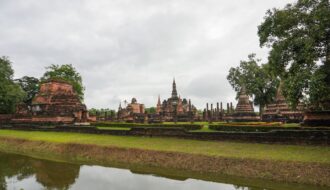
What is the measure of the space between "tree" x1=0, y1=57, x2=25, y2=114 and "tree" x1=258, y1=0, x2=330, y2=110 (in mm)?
41870

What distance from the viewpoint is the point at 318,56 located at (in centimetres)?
1658

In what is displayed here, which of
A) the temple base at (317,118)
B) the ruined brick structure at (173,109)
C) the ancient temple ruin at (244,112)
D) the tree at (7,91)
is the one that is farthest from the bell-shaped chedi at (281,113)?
the tree at (7,91)

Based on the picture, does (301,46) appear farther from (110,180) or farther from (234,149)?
(110,180)

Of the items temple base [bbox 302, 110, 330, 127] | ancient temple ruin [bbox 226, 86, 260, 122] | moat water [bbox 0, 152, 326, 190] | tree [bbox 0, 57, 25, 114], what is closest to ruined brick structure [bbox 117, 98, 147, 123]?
ancient temple ruin [bbox 226, 86, 260, 122]

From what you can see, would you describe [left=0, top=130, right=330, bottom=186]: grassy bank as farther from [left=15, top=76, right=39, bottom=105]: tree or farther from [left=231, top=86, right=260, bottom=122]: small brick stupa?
[left=15, top=76, right=39, bottom=105]: tree

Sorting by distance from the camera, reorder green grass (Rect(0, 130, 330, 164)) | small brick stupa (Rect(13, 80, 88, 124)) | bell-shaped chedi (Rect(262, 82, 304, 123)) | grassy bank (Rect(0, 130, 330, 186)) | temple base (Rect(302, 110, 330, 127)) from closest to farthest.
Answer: grassy bank (Rect(0, 130, 330, 186)), green grass (Rect(0, 130, 330, 164)), temple base (Rect(302, 110, 330, 127)), bell-shaped chedi (Rect(262, 82, 304, 123)), small brick stupa (Rect(13, 80, 88, 124))

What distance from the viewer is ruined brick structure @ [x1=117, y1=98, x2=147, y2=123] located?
152 ft

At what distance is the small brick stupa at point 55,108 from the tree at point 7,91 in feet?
26.7

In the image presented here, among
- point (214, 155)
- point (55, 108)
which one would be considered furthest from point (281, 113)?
point (55, 108)

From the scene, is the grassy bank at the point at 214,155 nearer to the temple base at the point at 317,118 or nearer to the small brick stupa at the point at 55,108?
the temple base at the point at 317,118

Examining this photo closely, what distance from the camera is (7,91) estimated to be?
4659 centimetres

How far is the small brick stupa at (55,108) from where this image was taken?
36.0 metres

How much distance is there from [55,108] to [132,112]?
14.3 m

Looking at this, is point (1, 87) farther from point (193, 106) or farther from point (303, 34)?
point (303, 34)
